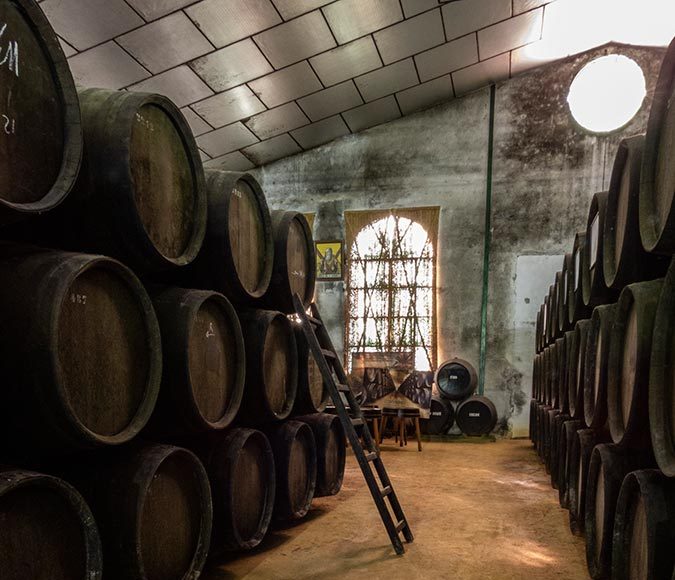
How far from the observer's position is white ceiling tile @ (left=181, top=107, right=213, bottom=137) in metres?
8.26

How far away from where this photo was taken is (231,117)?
28.9 ft

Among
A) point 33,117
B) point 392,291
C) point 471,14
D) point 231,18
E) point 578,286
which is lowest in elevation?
point 578,286

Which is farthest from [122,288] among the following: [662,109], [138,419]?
[662,109]

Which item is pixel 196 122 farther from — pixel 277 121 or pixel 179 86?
pixel 277 121

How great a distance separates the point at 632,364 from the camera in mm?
2346

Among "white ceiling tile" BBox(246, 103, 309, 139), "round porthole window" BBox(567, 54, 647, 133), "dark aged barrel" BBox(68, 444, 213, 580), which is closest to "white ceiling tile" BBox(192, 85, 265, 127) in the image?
"white ceiling tile" BBox(246, 103, 309, 139)

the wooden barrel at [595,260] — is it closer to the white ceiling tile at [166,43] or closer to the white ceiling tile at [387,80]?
the white ceiling tile at [166,43]

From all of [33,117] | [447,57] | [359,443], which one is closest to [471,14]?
[447,57]

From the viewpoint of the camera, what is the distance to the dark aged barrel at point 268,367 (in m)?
3.44

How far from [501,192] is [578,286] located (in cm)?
671

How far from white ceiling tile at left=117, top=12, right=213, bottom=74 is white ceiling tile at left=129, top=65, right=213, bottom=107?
0.17 metres

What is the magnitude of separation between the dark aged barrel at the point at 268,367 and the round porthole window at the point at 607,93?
8413mm

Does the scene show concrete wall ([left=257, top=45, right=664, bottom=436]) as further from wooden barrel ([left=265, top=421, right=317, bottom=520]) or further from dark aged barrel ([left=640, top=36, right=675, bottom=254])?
dark aged barrel ([left=640, top=36, right=675, bottom=254])

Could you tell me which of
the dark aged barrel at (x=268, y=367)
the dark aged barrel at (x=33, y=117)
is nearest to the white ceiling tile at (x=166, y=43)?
the dark aged barrel at (x=268, y=367)
